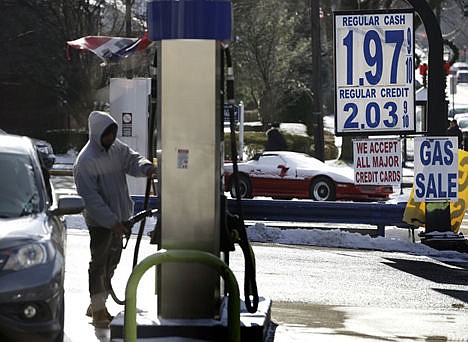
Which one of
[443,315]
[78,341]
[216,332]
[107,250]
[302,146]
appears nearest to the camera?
[216,332]

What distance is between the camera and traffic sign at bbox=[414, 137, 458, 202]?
16.5m

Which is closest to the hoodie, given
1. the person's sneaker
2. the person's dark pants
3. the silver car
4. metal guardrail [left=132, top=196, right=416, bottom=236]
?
the person's dark pants

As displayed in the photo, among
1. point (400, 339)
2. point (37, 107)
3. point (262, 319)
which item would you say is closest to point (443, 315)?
point (400, 339)

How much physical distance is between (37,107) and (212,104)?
38.3 m

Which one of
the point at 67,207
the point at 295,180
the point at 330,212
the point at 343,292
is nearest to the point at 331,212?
the point at 330,212

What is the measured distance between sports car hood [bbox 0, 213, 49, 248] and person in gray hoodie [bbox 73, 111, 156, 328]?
3.60 ft

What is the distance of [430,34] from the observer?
16.3m

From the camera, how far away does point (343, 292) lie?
12.0 meters

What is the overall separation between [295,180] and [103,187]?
15.7 m

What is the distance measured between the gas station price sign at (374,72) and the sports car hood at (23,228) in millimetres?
8566

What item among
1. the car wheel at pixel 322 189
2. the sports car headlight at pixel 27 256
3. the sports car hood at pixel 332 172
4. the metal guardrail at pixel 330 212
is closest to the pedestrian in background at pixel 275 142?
the sports car hood at pixel 332 172

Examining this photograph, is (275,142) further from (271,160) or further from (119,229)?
(119,229)

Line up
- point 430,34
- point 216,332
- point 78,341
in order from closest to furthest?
1. point 216,332
2. point 78,341
3. point 430,34

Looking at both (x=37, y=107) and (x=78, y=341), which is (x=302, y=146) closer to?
(x=37, y=107)
